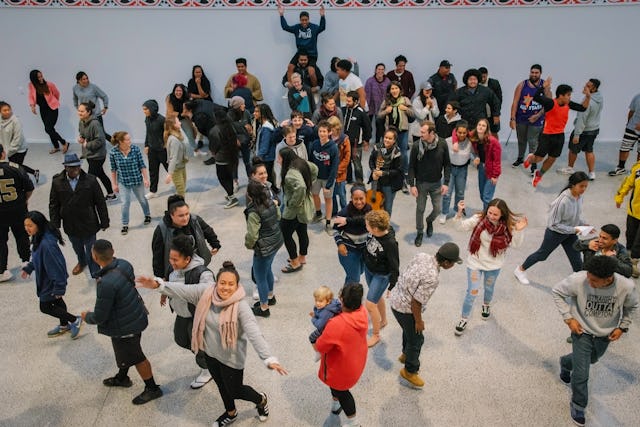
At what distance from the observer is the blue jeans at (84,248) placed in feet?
18.9

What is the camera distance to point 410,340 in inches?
173

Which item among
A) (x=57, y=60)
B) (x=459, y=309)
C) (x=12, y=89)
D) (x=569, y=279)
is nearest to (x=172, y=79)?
(x=57, y=60)

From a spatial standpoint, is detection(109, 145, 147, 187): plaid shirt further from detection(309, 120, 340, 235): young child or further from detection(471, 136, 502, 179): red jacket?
detection(471, 136, 502, 179): red jacket

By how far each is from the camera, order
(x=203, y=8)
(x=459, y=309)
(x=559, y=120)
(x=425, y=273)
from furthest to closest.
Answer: (x=203, y=8) → (x=559, y=120) → (x=459, y=309) → (x=425, y=273)

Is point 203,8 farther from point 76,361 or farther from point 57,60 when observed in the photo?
point 76,361

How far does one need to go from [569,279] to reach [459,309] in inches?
66.3

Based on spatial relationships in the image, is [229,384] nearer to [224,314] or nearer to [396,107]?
[224,314]

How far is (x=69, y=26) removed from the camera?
10.1 m

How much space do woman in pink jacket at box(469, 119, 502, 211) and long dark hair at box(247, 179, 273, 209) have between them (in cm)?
314

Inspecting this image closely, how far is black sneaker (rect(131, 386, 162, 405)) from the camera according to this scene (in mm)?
4457

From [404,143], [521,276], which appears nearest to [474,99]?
[404,143]

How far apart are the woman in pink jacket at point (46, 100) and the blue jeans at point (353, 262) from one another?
7238 mm

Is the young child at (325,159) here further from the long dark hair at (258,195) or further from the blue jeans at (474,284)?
the blue jeans at (474,284)

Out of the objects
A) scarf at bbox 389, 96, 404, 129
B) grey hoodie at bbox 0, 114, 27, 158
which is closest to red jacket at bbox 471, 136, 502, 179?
scarf at bbox 389, 96, 404, 129
